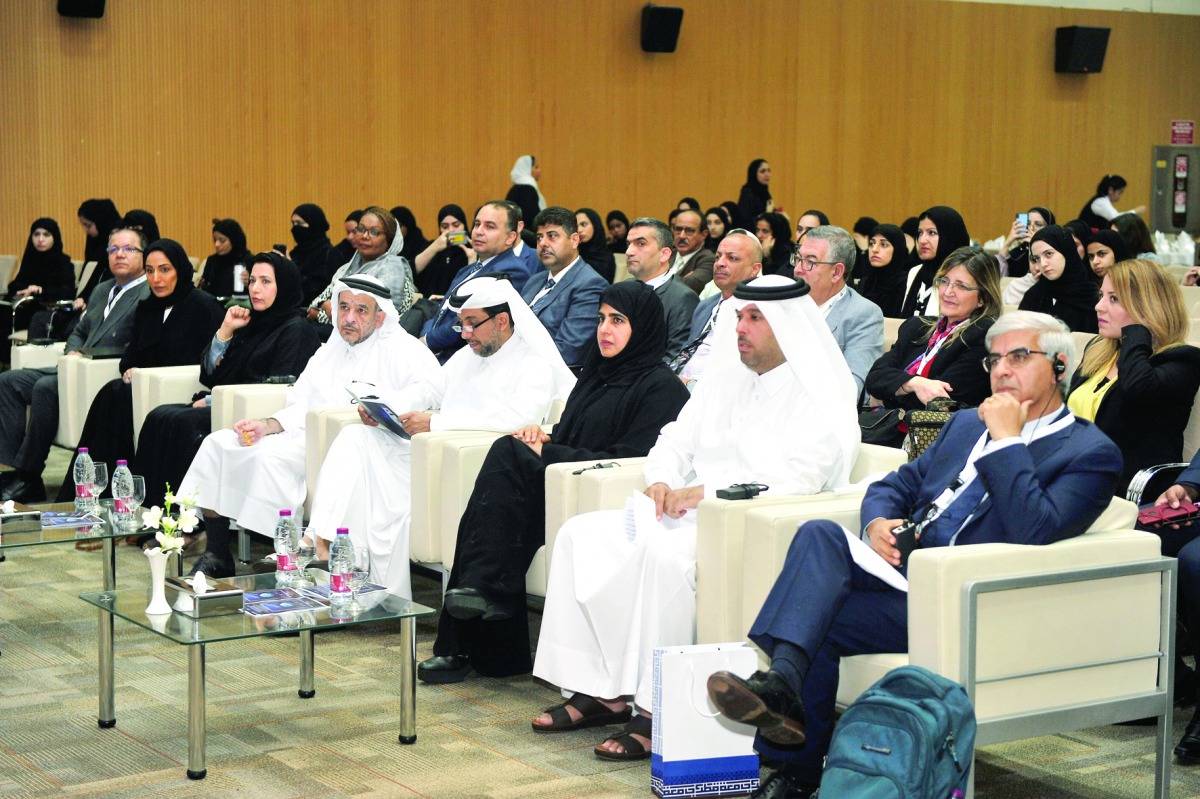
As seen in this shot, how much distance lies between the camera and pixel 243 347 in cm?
655

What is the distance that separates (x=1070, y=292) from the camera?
6.21 metres

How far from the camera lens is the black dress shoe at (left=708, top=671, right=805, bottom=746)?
310 centimetres

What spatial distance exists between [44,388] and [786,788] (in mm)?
5057

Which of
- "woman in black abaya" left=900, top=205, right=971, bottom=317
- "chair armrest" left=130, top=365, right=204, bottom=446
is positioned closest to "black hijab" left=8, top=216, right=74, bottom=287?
"chair armrest" left=130, top=365, right=204, bottom=446

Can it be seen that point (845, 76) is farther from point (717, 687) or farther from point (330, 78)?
point (717, 687)

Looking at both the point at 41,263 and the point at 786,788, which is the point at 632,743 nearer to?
the point at 786,788

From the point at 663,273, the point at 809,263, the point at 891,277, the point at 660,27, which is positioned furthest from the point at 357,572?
the point at 660,27

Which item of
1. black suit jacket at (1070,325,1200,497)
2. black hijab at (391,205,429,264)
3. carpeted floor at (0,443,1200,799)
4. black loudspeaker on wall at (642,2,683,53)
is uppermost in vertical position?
black loudspeaker on wall at (642,2,683,53)

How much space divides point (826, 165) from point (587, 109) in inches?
112

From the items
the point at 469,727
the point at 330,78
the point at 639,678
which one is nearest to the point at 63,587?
the point at 469,727

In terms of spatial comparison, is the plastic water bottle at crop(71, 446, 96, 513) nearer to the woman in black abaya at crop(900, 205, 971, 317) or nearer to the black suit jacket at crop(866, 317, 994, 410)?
the black suit jacket at crop(866, 317, 994, 410)

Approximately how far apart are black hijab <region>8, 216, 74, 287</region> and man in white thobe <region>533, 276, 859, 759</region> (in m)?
7.80

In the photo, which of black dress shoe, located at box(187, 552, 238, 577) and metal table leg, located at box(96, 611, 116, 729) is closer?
metal table leg, located at box(96, 611, 116, 729)

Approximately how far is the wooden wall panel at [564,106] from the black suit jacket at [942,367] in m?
8.51
